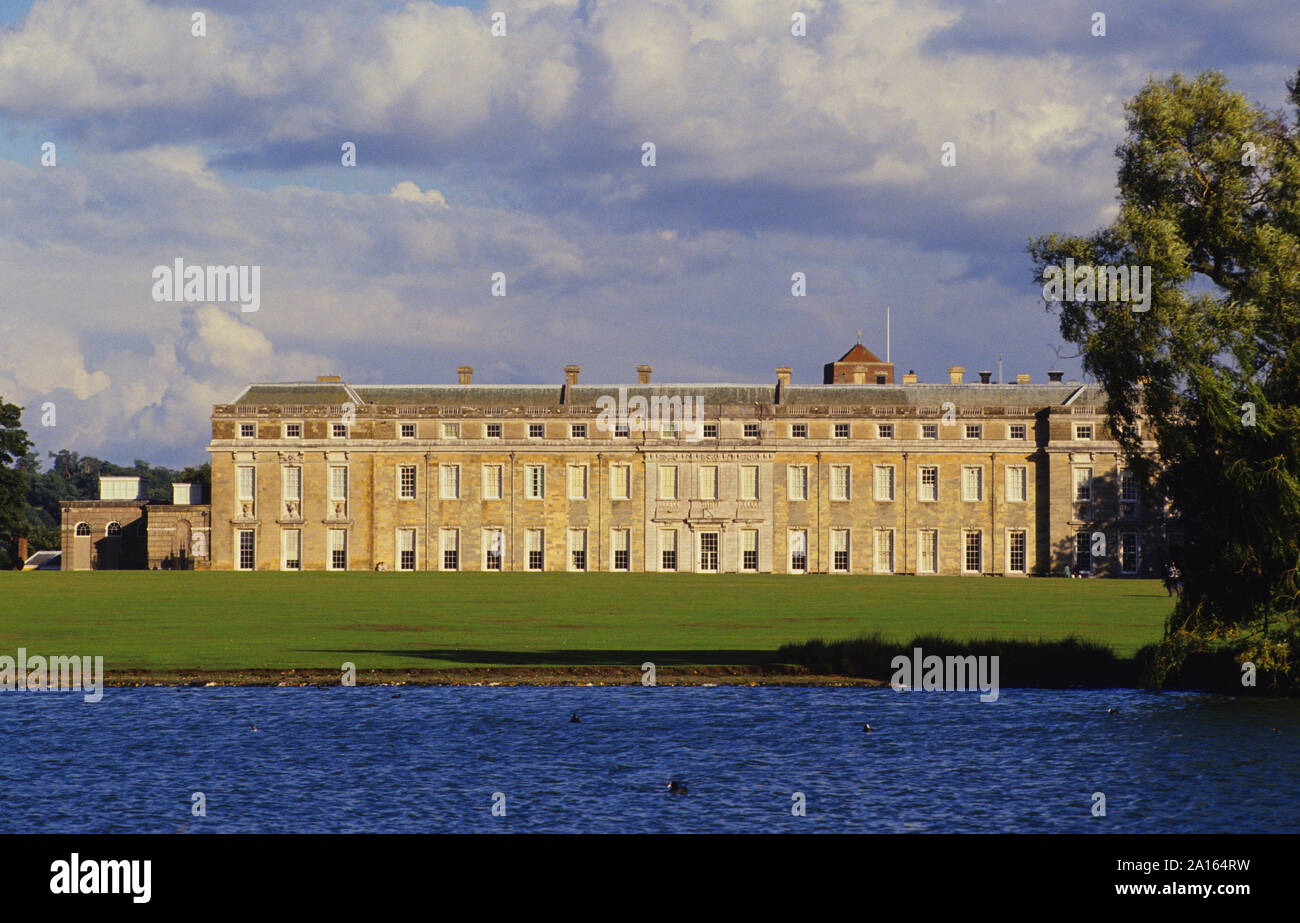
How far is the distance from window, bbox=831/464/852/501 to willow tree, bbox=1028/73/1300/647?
208 ft

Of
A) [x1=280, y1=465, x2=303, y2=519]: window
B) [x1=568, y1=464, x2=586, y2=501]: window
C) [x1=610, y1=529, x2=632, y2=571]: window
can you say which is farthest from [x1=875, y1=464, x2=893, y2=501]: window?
[x1=280, y1=465, x2=303, y2=519]: window

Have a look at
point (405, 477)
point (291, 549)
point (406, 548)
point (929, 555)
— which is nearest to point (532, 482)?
point (405, 477)

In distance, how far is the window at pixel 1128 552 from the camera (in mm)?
88500

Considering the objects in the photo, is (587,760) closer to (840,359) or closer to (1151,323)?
(1151,323)

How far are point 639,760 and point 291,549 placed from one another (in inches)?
2926

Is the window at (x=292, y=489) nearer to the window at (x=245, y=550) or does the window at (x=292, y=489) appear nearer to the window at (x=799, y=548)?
the window at (x=245, y=550)

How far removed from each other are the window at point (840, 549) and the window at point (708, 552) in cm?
679

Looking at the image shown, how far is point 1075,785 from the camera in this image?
20.4 metres

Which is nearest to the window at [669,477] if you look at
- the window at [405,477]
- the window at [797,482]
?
the window at [797,482]

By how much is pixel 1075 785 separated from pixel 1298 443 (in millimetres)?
9089

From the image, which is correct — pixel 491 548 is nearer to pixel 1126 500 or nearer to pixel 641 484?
pixel 641 484

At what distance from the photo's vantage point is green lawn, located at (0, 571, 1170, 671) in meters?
32.8
